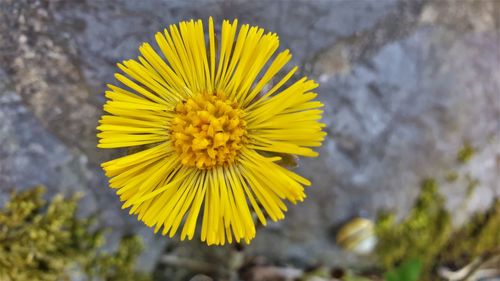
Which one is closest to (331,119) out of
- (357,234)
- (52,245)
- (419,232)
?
(357,234)

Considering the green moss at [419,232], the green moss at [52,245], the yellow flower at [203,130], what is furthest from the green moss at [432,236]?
the green moss at [52,245]

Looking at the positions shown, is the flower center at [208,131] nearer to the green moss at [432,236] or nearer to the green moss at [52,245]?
the green moss at [52,245]

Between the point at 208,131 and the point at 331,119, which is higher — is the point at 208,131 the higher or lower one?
the lower one

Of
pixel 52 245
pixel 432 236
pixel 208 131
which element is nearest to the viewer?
pixel 208 131

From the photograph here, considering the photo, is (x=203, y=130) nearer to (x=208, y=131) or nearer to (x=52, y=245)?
(x=208, y=131)

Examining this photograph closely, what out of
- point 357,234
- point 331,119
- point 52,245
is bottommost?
point 52,245

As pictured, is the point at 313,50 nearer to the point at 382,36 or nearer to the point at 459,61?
the point at 382,36

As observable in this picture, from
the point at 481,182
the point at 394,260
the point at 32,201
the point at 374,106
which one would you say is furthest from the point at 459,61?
the point at 32,201
